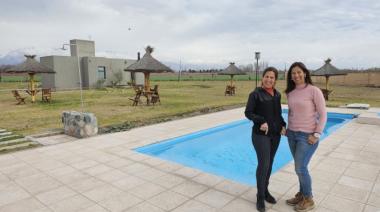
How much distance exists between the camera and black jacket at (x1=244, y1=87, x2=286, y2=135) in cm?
279

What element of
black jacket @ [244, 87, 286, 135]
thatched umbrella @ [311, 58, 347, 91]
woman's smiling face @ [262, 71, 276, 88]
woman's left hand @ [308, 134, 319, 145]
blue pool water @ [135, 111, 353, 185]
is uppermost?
thatched umbrella @ [311, 58, 347, 91]

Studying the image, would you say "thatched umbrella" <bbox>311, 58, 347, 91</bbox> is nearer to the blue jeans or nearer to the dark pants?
the blue jeans

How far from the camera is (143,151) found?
222 inches

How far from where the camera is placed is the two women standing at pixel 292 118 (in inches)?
108

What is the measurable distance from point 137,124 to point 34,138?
272 cm

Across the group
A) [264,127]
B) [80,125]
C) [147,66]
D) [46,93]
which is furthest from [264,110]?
[46,93]

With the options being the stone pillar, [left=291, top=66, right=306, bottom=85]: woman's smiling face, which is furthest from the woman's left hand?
the stone pillar

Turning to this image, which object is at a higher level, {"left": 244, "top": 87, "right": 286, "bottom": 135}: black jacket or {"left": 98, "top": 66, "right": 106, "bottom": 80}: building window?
{"left": 98, "top": 66, "right": 106, "bottom": 80}: building window

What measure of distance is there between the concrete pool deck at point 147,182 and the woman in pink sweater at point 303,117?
0.58 m

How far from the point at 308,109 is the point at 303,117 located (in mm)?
96

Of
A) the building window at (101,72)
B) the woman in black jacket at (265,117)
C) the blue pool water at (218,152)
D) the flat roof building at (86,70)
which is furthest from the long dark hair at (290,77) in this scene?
the building window at (101,72)

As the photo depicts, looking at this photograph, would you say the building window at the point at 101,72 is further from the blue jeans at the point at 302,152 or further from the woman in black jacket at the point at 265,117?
the blue jeans at the point at 302,152

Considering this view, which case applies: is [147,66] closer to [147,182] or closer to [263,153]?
[147,182]

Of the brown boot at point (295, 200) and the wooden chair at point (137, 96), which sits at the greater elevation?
the wooden chair at point (137, 96)
